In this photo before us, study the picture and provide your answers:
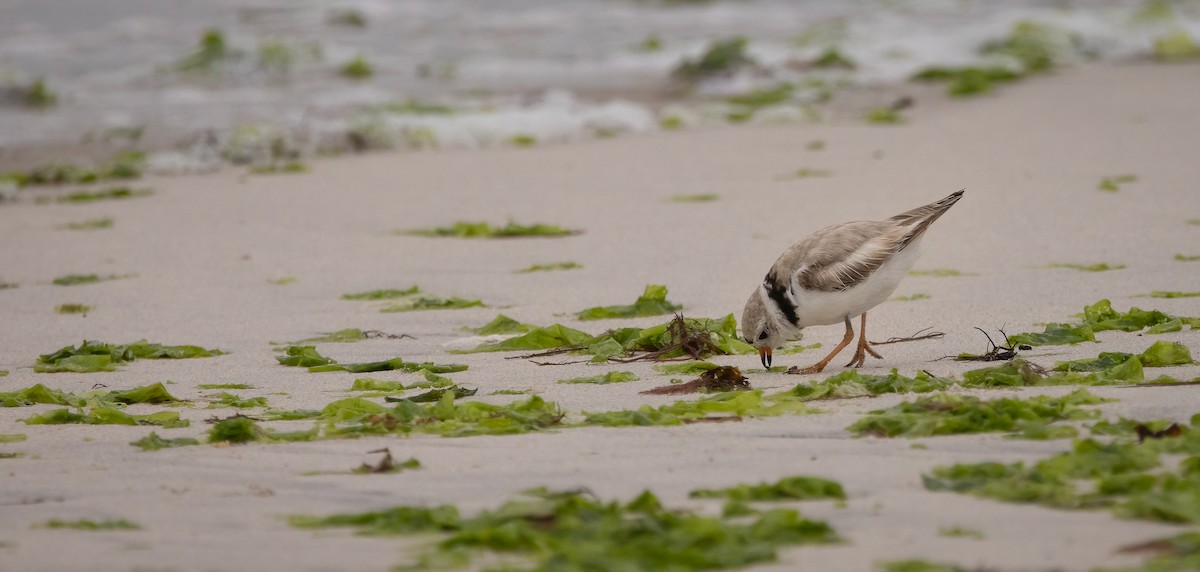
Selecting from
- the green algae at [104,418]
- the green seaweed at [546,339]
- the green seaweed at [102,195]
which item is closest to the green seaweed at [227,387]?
the green algae at [104,418]

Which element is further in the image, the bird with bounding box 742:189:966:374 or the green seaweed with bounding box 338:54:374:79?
the green seaweed with bounding box 338:54:374:79

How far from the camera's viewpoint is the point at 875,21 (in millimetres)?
22141

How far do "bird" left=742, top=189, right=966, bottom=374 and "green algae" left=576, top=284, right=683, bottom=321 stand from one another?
123 cm

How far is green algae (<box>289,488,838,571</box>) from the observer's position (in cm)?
329

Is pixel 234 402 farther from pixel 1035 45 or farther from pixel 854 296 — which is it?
pixel 1035 45

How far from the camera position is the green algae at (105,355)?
6043mm

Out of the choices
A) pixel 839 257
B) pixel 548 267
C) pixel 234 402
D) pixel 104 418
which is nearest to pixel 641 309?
pixel 548 267

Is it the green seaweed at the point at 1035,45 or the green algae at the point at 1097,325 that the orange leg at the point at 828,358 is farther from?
the green seaweed at the point at 1035,45

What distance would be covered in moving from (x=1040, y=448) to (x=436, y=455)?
1857 mm

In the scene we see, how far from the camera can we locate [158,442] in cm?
458

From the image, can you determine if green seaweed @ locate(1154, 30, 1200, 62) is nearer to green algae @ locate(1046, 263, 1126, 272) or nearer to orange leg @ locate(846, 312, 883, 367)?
green algae @ locate(1046, 263, 1126, 272)

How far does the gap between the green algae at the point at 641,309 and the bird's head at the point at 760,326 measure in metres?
1.22

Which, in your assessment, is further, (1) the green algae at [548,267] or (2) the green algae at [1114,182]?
(2) the green algae at [1114,182]

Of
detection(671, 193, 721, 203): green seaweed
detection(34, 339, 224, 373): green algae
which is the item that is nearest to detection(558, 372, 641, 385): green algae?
detection(34, 339, 224, 373): green algae
